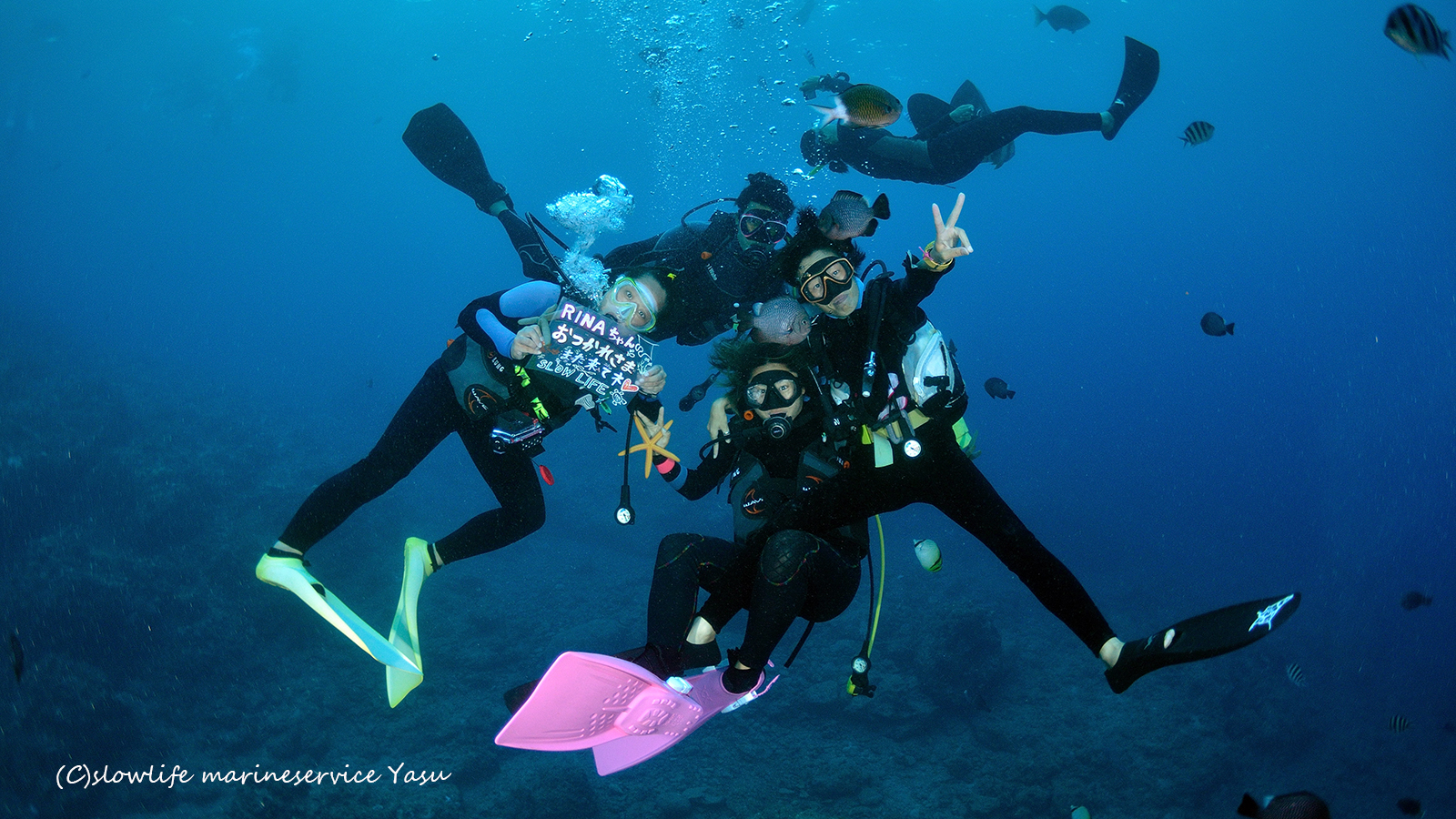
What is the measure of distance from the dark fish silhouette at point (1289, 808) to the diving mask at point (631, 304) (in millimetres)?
3866

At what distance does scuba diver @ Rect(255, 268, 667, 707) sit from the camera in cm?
408

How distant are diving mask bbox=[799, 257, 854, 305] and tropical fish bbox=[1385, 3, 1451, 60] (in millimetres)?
3451

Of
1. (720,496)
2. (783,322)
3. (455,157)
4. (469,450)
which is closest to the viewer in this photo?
(783,322)

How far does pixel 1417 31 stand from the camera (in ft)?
12.5

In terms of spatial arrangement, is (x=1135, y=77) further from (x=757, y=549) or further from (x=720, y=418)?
(x=757, y=549)

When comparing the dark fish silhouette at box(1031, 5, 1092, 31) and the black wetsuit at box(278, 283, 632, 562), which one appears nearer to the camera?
the black wetsuit at box(278, 283, 632, 562)

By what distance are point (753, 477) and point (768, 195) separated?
2495mm

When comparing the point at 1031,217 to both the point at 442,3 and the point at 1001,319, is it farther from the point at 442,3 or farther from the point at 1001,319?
the point at 442,3

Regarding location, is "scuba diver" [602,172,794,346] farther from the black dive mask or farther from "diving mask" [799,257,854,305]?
the black dive mask

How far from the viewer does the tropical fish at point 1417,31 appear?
3738 mm

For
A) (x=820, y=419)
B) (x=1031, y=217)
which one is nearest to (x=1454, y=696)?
(x=820, y=419)

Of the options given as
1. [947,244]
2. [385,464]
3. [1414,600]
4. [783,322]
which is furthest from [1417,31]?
[1414,600]

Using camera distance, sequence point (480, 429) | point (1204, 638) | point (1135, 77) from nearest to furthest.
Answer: point (1204, 638)
point (480, 429)
point (1135, 77)

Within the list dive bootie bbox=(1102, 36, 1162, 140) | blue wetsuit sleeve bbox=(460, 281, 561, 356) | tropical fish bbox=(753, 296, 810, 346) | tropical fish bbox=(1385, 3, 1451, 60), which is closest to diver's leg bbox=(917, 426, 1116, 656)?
tropical fish bbox=(753, 296, 810, 346)
